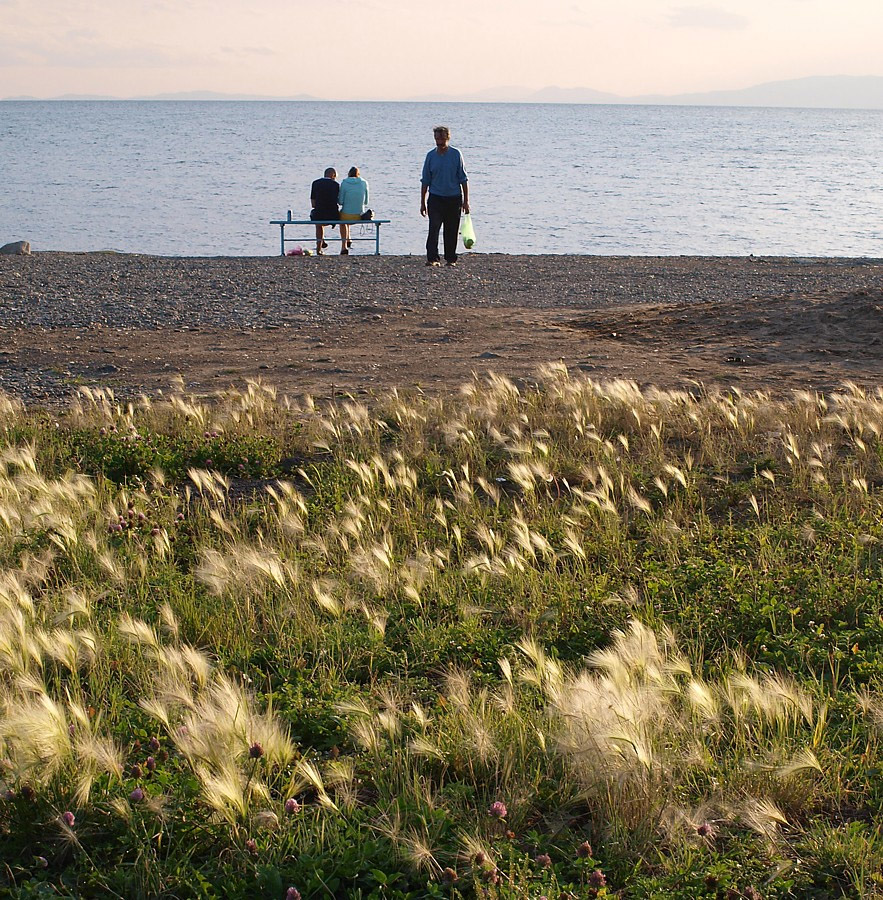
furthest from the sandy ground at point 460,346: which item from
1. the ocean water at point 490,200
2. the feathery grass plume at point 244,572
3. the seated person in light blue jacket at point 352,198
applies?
the ocean water at point 490,200

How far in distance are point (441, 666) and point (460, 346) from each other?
7257 millimetres

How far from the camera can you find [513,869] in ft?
7.93

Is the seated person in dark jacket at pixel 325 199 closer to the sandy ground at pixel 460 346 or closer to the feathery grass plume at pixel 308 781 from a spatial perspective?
the sandy ground at pixel 460 346

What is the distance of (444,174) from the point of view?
1523 centimetres

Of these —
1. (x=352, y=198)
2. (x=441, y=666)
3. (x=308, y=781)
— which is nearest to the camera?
(x=308, y=781)

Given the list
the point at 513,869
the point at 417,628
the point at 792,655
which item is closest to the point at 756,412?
the point at 792,655

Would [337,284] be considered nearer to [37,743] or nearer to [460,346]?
[460,346]

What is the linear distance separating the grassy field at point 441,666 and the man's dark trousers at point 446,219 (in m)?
9.75

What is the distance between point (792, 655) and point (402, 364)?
6428mm

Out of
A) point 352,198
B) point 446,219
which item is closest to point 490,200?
point 352,198

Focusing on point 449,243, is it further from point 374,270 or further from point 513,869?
point 513,869

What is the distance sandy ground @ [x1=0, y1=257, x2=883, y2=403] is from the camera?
9.00 m

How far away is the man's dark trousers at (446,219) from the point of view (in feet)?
50.8

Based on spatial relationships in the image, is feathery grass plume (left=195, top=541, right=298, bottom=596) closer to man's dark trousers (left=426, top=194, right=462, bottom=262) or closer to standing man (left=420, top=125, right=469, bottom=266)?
standing man (left=420, top=125, right=469, bottom=266)
